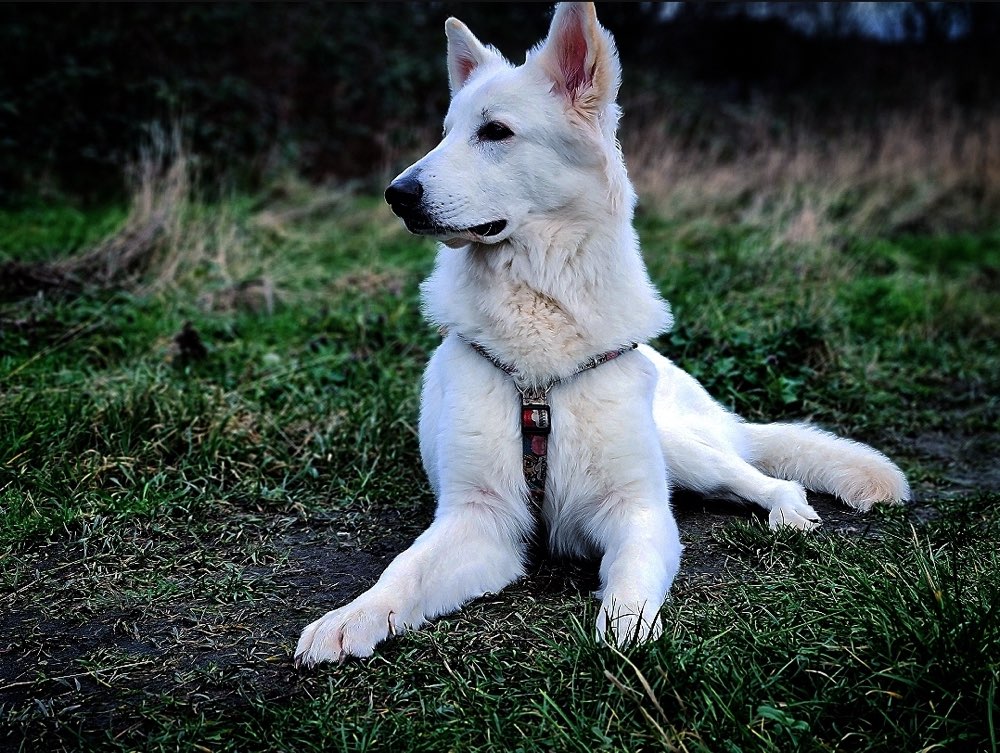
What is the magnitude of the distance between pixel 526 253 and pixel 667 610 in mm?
1178

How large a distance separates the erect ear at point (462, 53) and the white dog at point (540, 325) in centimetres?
22

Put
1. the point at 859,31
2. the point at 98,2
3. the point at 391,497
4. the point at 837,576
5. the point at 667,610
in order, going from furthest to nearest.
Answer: the point at 859,31, the point at 98,2, the point at 391,497, the point at 837,576, the point at 667,610

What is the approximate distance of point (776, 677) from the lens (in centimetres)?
212

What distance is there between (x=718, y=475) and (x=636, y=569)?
37.3 inches

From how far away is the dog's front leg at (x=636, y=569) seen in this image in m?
2.39

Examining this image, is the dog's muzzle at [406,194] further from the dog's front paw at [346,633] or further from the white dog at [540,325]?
the dog's front paw at [346,633]

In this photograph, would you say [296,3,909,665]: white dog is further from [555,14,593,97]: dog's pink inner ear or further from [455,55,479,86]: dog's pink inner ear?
[455,55,479,86]: dog's pink inner ear

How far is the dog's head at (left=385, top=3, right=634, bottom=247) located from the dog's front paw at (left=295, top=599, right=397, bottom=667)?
112 centimetres

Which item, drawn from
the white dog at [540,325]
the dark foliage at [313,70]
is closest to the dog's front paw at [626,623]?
the white dog at [540,325]

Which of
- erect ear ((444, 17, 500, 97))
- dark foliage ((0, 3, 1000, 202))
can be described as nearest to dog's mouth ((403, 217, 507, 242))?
erect ear ((444, 17, 500, 97))

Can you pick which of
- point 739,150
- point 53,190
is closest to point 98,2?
point 53,190

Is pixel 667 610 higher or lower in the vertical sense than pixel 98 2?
lower

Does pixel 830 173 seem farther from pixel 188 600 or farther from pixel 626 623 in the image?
pixel 188 600

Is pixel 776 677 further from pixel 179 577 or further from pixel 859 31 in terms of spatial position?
pixel 859 31
